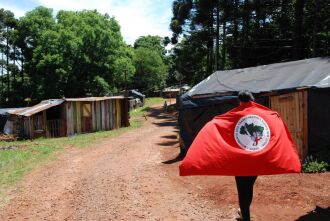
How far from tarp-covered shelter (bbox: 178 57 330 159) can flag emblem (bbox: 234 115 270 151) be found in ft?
19.8

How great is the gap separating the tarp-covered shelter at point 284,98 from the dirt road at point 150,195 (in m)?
1.65

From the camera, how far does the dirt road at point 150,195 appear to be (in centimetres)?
726

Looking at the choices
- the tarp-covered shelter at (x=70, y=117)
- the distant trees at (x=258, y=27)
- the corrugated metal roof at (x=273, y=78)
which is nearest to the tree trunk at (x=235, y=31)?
the distant trees at (x=258, y=27)

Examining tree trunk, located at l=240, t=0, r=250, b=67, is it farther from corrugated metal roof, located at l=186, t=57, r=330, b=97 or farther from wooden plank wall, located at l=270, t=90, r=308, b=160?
wooden plank wall, located at l=270, t=90, r=308, b=160

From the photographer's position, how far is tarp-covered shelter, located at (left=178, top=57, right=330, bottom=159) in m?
10.7

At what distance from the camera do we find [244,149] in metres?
5.14

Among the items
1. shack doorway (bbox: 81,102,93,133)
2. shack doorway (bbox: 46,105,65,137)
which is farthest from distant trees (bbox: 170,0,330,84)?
shack doorway (bbox: 46,105,65,137)

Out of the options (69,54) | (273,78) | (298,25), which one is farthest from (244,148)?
(69,54)

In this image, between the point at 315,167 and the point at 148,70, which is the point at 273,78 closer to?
the point at 315,167

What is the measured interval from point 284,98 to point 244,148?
6772 mm

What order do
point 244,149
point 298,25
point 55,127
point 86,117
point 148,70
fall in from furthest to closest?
point 148,70 → point 86,117 → point 55,127 → point 298,25 → point 244,149

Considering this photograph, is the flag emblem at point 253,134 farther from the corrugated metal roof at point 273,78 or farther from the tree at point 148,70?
the tree at point 148,70

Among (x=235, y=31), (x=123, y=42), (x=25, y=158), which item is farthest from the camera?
(x=123, y=42)

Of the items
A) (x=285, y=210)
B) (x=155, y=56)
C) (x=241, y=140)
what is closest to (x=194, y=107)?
(x=285, y=210)
